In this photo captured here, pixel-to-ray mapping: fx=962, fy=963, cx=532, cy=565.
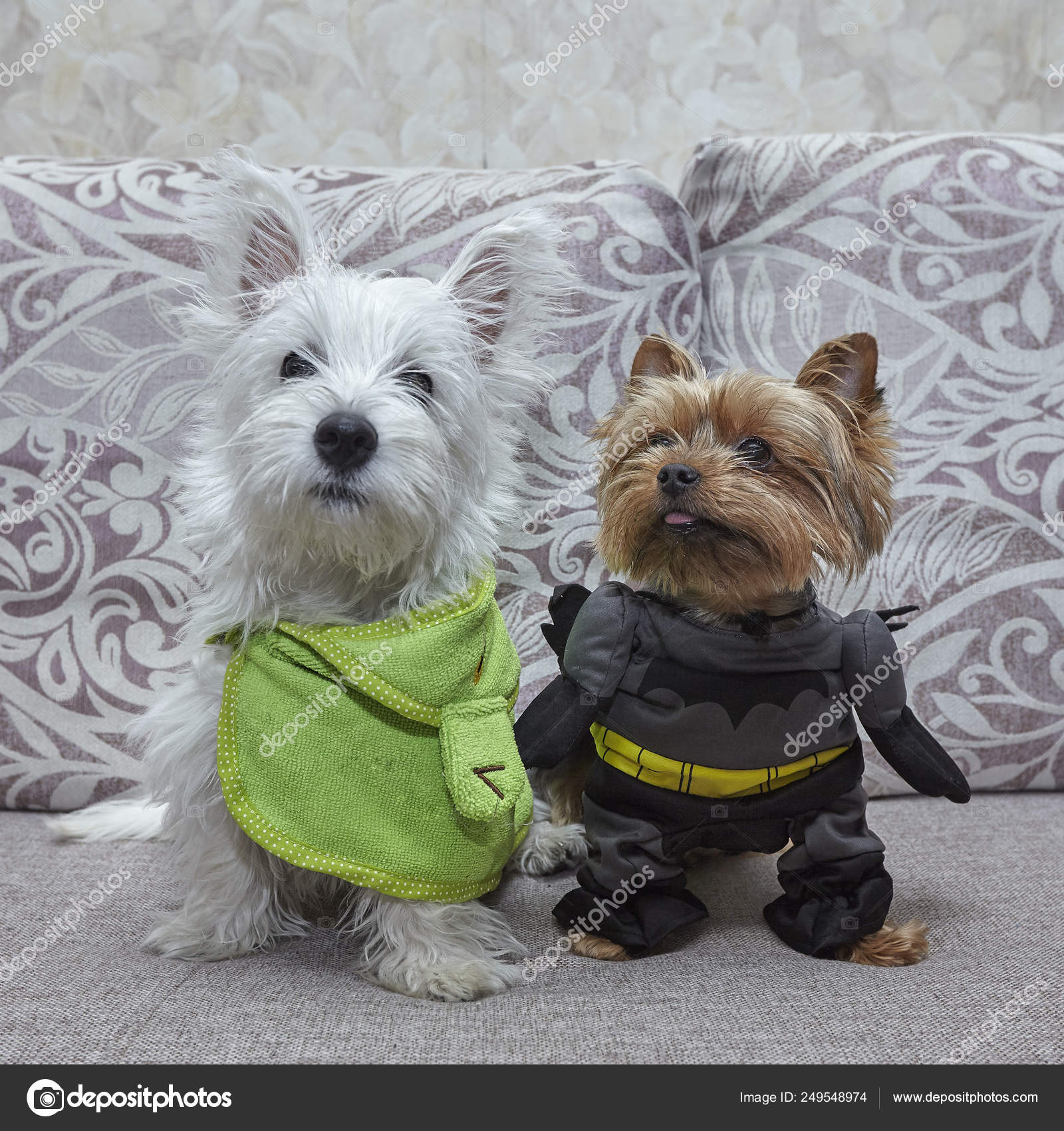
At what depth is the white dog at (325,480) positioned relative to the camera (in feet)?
3.38

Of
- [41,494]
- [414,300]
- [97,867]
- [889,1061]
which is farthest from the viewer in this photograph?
[41,494]

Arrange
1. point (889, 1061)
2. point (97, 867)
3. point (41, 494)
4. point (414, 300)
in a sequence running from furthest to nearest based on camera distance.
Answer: point (41, 494) < point (97, 867) < point (414, 300) < point (889, 1061)

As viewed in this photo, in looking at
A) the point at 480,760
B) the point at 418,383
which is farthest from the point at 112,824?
the point at 418,383

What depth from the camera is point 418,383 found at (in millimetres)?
1123

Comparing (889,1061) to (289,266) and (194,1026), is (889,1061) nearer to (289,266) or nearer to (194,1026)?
(194,1026)

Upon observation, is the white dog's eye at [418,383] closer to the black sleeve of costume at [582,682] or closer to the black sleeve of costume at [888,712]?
the black sleeve of costume at [582,682]

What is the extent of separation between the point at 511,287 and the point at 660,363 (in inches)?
8.4

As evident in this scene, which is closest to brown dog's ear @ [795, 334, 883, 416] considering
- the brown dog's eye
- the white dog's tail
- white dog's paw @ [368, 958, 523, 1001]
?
the brown dog's eye

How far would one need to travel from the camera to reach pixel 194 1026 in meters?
0.93

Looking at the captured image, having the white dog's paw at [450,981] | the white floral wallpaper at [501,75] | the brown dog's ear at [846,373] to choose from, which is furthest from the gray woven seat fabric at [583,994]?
the white floral wallpaper at [501,75]

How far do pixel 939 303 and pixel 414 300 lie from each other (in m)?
0.96

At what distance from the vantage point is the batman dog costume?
1122 millimetres

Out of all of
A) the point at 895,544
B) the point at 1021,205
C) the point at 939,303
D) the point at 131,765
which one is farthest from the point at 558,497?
the point at 1021,205

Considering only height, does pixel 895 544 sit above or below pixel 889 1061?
above
